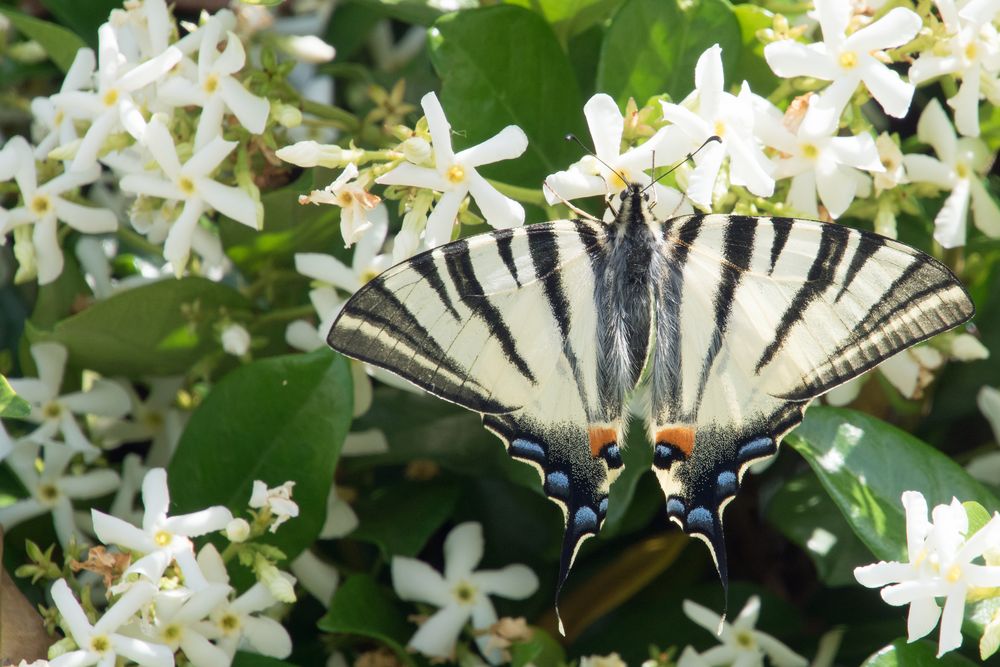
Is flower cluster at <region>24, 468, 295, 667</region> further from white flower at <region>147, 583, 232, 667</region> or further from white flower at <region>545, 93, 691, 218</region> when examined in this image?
white flower at <region>545, 93, 691, 218</region>

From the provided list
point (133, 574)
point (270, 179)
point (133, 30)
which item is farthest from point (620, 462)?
point (133, 30)

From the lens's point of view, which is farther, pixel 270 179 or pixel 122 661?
pixel 270 179

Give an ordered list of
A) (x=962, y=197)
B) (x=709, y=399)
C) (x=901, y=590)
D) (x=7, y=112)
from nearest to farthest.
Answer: (x=901, y=590) → (x=709, y=399) → (x=962, y=197) → (x=7, y=112)

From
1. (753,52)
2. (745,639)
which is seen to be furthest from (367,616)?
(753,52)

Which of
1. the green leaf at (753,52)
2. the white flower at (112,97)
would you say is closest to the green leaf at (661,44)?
the green leaf at (753,52)

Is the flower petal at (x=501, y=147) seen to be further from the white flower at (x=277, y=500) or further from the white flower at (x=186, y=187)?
the white flower at (x=277, y=500)

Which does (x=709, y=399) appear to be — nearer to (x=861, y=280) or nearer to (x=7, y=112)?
(x=861, y=280)
